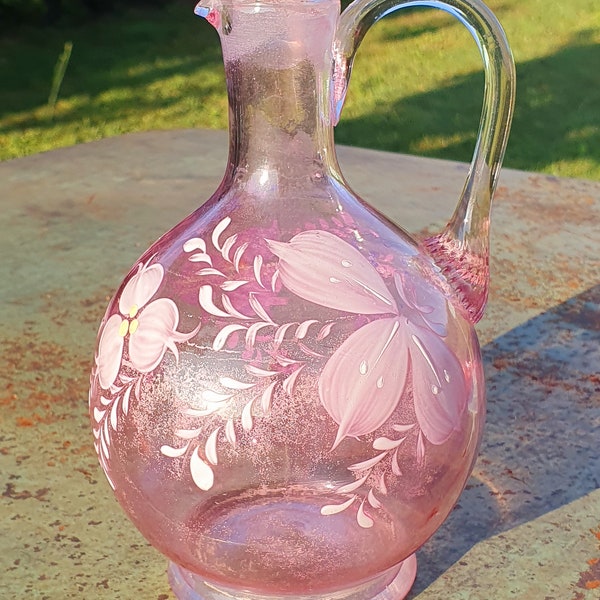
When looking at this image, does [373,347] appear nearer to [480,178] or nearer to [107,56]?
[480,178]

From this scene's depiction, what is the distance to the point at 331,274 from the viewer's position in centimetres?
85

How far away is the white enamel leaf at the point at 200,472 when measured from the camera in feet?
2.78

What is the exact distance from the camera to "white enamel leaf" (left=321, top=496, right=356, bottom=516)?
2.81 ft

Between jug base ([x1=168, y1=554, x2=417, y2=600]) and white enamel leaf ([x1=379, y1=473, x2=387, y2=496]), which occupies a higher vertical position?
white enamel leaf ([x1=379, y1=473, x2=387, y2=496])

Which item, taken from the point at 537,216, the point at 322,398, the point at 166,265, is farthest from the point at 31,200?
the point at 322,398

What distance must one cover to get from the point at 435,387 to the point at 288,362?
120mm

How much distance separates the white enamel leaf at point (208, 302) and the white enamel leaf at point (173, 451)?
0.34 feet

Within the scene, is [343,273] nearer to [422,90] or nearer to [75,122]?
[75,122]

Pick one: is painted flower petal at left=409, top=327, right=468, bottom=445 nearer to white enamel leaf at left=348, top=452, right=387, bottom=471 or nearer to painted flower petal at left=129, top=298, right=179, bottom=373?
white enamel leaf at left=348, top=452, right=387, bottom=471

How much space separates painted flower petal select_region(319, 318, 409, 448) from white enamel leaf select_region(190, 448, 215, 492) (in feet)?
0.33

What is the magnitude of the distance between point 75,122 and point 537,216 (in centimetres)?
280

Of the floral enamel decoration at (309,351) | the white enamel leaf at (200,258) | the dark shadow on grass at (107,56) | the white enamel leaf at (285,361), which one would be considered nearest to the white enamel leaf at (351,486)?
Result: the floral enamel decoration at (309,351)

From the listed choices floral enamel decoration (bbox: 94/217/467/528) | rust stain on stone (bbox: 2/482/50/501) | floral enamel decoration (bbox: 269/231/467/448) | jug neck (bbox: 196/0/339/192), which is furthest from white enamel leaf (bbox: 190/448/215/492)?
rust stain on stone (bbox: 2/482/50/501)

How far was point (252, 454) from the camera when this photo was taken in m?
0.83
